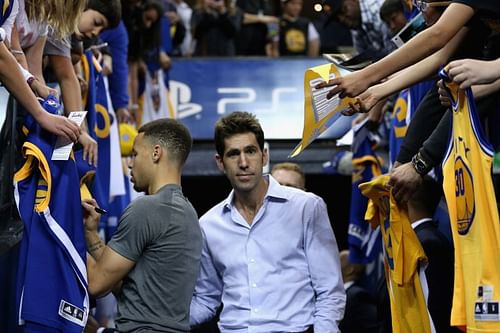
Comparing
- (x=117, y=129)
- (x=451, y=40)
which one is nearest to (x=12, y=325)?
(x=451, y=40)

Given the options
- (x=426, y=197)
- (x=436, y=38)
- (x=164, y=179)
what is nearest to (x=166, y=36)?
(x=426, y=197)

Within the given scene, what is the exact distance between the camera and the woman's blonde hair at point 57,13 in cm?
513

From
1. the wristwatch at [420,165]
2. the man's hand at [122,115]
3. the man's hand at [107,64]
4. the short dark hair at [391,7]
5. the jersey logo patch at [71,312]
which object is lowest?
the jersey logo patch at [71,312]

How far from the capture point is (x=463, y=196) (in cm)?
425

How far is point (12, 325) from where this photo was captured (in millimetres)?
4891

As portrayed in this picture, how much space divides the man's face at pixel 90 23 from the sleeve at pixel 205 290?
153cm

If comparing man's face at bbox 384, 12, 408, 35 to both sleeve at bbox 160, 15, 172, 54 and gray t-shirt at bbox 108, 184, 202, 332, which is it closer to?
gray t-shirt at bbox 108, 184, 202, 332

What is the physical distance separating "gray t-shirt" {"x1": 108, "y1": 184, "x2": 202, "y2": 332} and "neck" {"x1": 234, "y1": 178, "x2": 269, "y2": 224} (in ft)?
2.00

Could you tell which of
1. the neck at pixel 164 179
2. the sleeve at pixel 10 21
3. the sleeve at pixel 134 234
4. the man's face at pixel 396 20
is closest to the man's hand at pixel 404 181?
the neck at pixel 164 179

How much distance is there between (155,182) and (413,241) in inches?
47.6

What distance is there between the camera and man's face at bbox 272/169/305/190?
6.91 meters

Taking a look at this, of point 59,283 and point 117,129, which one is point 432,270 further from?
point 117,129

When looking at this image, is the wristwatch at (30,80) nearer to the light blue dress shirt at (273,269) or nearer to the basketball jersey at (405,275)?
the light blue dress shirt at (273,269)

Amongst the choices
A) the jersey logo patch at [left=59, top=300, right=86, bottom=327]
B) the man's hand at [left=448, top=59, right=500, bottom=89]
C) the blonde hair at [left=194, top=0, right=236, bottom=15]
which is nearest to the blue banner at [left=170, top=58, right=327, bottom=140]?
the blonde hair at [left=194, top=0, right=236, bottom=15]
